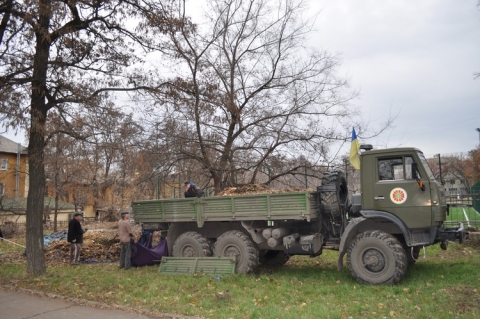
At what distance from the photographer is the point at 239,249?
9.84m

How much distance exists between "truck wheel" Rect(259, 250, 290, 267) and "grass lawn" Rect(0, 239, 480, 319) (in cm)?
34

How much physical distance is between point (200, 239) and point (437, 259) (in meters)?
6.08

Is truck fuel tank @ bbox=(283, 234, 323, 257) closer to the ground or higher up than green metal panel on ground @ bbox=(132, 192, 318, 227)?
closer to the ground

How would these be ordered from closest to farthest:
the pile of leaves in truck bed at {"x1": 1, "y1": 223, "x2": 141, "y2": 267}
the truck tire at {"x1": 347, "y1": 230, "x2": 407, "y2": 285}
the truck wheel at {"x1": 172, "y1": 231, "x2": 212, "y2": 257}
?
the truck tire at {"x1": 347, "y1": 230, "x2": 407, "y2": 285}
the truck wheel at {"x1": 172, "y1": 231, "x2": 212, "y2": 257}
the pile of leaves in truck bed at {"x1": 1, "y1": 223, "x2": 141, "y2": 267}

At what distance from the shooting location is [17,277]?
981cm

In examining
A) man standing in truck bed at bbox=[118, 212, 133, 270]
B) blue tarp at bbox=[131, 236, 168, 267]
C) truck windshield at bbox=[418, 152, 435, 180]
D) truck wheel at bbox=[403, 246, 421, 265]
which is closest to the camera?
truck windshield at bbox=[418, 152, 435, 180]

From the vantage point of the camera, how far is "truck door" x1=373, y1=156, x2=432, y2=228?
26.7 ft

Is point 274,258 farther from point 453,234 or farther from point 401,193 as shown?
point 453,234

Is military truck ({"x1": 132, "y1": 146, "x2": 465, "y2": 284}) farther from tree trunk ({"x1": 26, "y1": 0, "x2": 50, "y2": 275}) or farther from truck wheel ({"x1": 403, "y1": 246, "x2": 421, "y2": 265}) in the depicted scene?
tree trunk ({"x1": 26, "y1": 0, "x2": 50, "y2": 275})

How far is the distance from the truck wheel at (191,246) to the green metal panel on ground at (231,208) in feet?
1.41

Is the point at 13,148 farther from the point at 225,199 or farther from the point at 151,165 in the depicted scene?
the point at 225,199

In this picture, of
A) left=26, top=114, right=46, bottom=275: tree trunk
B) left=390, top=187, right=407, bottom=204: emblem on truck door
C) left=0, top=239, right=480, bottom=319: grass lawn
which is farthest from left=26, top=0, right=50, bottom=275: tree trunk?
left=390, top=187, right=407, bottom=204: emblem on truck door

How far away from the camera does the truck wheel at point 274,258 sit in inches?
439

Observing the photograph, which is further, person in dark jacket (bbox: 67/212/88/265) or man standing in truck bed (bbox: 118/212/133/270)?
person in dark jacket (bbox: 67/212/88/265)
